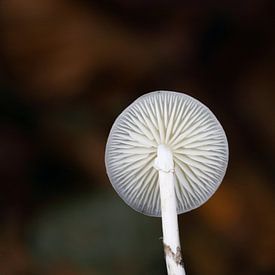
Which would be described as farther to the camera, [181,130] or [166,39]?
[166,39]

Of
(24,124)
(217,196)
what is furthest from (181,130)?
(24,124)

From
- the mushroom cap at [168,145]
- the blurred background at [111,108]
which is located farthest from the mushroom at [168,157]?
the blurred background at [111,108]

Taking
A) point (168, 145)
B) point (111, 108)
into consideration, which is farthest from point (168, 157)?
point (111, 108)

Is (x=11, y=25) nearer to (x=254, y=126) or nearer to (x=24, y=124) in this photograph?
(x=24, y=124)

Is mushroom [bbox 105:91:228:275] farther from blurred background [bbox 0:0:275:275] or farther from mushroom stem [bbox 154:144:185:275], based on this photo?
blurred background [bbox 0:0:275:275]

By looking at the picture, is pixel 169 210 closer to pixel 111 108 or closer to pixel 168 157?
pixel 168 157

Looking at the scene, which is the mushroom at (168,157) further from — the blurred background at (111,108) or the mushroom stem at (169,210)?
the blurred background at (111,108)

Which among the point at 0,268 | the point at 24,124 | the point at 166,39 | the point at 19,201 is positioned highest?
the point at 166,39
